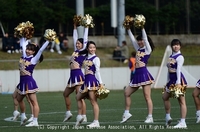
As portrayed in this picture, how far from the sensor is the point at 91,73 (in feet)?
46.8

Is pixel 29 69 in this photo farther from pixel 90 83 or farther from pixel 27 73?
pixel 90 83

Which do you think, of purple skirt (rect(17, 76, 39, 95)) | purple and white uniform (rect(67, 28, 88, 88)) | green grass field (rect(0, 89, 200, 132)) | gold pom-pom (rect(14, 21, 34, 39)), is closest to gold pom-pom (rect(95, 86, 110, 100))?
green grass field (rect(0, 89, 200, 132))

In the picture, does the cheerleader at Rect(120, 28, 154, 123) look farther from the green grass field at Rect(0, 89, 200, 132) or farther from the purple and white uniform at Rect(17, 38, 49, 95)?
the purple and white uniform at Rect(17, 38, 49, 95)

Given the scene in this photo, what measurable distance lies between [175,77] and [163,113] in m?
3.75

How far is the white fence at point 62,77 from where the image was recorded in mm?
28906

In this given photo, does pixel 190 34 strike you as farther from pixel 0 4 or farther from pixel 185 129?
pixel 185 129

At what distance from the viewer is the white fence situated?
94.8ft

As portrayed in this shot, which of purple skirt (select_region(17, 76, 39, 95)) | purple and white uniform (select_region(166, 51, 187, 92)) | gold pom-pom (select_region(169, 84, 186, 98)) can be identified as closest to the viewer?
gold pom-pom (select_region(169, 84, 186, 98))

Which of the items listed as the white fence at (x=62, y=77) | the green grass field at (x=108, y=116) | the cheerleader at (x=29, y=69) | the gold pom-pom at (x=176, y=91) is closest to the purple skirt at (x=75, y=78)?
the green grass field at (x=108, y=116)

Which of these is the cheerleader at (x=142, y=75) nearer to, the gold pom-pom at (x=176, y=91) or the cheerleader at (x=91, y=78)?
the cheerleader at (x=91, y=78)

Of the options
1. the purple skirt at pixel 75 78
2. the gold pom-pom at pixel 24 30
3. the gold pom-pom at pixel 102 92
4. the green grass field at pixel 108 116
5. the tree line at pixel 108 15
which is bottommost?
→ the green grass field at pixel 108 116

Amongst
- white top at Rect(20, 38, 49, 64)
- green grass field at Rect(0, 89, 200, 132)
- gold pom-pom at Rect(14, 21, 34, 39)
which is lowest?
green grass field at Rect(0, 89, 200, 132)

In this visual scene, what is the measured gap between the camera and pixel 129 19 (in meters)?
15.4

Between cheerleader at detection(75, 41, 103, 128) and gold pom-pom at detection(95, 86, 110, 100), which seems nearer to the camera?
gold pom-pom at detection(95, 86, 110, 100)
